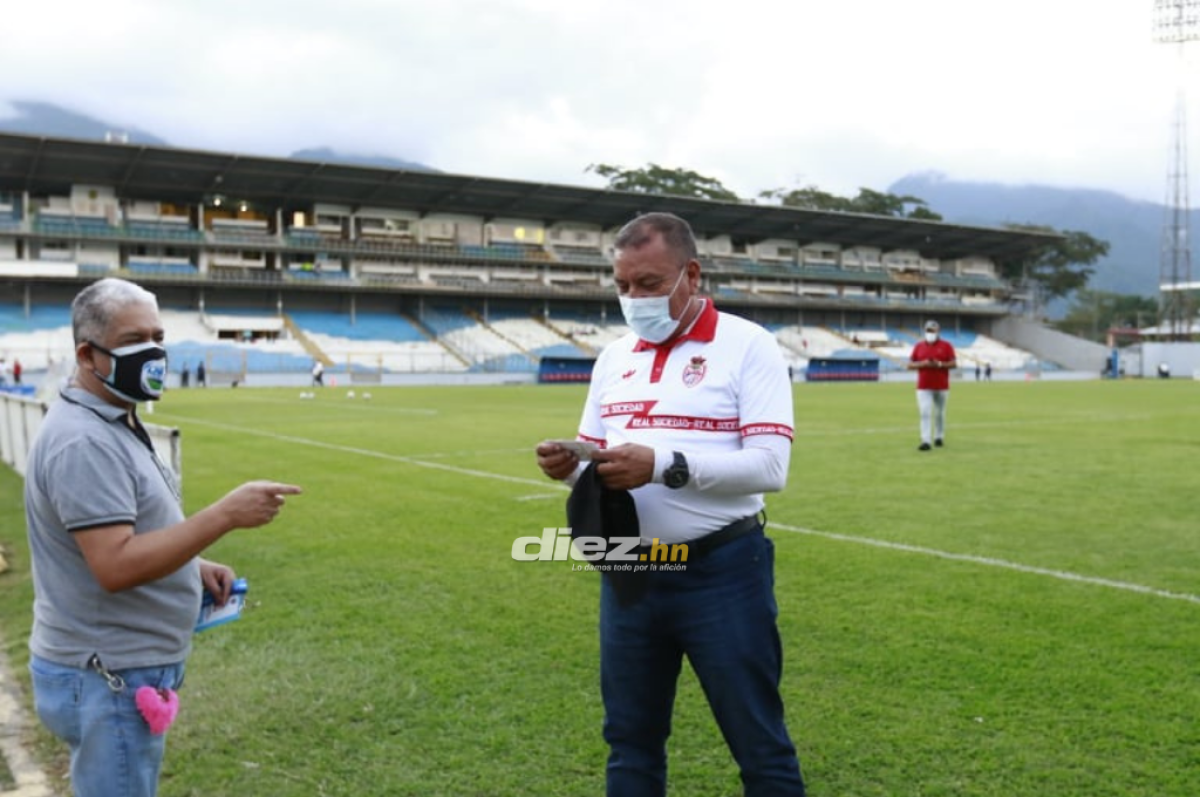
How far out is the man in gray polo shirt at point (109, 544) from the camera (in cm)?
231

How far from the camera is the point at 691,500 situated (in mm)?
2838

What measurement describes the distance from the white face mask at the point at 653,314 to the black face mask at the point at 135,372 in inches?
52.1

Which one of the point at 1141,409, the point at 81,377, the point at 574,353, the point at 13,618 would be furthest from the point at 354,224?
the point at 81,377

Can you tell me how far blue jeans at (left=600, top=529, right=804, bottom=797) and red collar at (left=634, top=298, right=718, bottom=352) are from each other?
Result: 63cm

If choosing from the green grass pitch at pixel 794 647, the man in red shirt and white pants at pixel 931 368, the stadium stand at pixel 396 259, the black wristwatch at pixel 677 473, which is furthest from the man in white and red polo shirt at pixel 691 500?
the stadium stand at pixel 396 259

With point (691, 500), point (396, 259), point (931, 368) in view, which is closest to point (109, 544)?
point (691, 500)

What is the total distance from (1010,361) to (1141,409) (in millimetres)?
52844

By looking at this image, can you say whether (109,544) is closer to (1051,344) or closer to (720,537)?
(720,537)

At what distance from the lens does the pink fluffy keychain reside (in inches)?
95.7

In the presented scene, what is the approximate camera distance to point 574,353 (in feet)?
205

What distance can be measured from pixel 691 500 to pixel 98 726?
5.52 ft

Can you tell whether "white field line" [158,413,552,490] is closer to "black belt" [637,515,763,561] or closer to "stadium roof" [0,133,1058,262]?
"black belt" [637,515,763,561]

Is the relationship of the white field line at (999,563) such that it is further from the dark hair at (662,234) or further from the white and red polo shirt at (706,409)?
the dark hair at (662,234)

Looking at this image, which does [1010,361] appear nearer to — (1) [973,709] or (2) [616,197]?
(2) [616,197]
